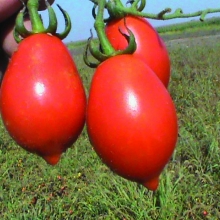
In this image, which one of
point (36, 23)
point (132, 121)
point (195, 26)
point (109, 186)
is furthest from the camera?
point (195, 26)

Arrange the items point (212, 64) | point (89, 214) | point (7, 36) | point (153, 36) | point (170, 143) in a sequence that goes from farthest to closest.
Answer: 1. point (212, 64)
2. point (89, 214)
3. point (7, 36)
4. point (153, 36)
5. point (170, 143)

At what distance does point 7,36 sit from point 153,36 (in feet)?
1.72

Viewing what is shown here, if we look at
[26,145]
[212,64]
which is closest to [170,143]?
[26,145]

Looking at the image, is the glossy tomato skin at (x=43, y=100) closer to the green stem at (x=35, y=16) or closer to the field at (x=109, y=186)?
the green stem at (x=35, y=16)

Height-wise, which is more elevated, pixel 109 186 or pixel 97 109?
pixel 97 109

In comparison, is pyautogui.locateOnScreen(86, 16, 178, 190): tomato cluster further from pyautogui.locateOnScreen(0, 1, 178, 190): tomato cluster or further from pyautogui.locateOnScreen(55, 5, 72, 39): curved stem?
pyautogui.locateOnScreen(55, 5, 72, 39): curved stem

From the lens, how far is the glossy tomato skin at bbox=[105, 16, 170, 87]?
85cm

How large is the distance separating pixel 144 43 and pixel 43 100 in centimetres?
21

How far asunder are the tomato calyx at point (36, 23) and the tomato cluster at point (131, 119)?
0.12m

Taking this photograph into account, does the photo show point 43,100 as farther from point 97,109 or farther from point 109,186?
point 109,186

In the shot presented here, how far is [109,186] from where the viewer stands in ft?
14.0

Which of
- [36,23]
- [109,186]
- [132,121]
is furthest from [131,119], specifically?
[109,186]

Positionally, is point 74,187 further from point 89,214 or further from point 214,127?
point 214,127

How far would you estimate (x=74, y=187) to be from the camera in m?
4.64
